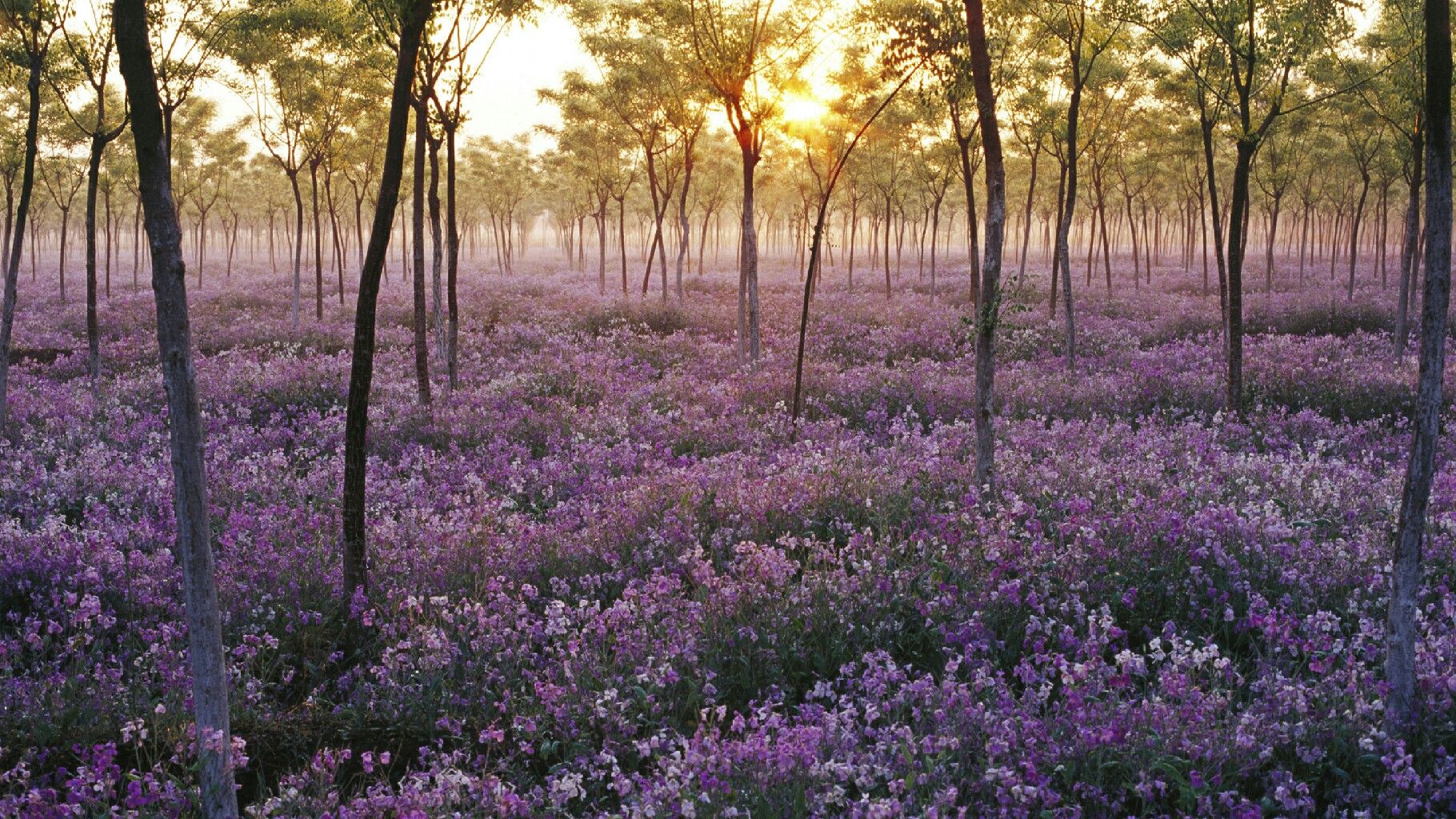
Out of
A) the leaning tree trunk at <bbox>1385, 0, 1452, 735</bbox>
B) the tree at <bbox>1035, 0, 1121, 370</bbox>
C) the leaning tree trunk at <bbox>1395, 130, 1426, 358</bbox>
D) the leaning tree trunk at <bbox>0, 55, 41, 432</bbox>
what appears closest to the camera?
the leaning tree trunk at <bbox>1385, 0, 1452, 735</bbox>

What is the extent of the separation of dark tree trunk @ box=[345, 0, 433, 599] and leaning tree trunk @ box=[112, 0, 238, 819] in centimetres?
169

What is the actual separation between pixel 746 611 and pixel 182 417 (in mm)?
3965

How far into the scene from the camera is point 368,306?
20.1 feet

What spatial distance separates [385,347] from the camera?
22953 millimetres

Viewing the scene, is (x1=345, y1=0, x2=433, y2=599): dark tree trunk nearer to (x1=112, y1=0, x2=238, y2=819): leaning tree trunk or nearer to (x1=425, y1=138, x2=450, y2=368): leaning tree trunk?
(x1=112, y1=0, x2=238, y2=819): leaning tree trunk

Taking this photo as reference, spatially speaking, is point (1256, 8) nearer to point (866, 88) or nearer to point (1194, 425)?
point (1194, 425)

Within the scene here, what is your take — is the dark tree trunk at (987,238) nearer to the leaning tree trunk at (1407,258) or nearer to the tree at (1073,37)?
the tree at (1073,37)

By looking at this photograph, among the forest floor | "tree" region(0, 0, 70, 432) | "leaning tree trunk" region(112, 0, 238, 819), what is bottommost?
the forest floor

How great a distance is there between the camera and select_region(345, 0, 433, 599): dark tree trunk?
5.71m

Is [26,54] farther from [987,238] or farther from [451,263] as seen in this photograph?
[987,238]

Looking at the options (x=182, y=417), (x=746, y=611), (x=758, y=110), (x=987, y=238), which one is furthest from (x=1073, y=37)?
(x=182, y=417)

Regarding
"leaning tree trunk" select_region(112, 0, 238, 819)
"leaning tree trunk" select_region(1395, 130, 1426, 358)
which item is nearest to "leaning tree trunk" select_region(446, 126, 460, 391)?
"leaning tree trunk" select_region(112, 0, 238, 819)

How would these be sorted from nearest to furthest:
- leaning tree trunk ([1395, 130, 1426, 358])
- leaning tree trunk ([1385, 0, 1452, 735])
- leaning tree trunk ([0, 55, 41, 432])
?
leaning tree trunk ([1385, 0, 1452, 735])
leaning tree trunk ([0, 55, 41, 432])
leaning tree trunk ([1395, 130, 1426, 358])

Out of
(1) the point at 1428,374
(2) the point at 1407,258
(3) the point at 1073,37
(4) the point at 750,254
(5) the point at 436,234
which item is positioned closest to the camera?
(1) the point at 1428,374
